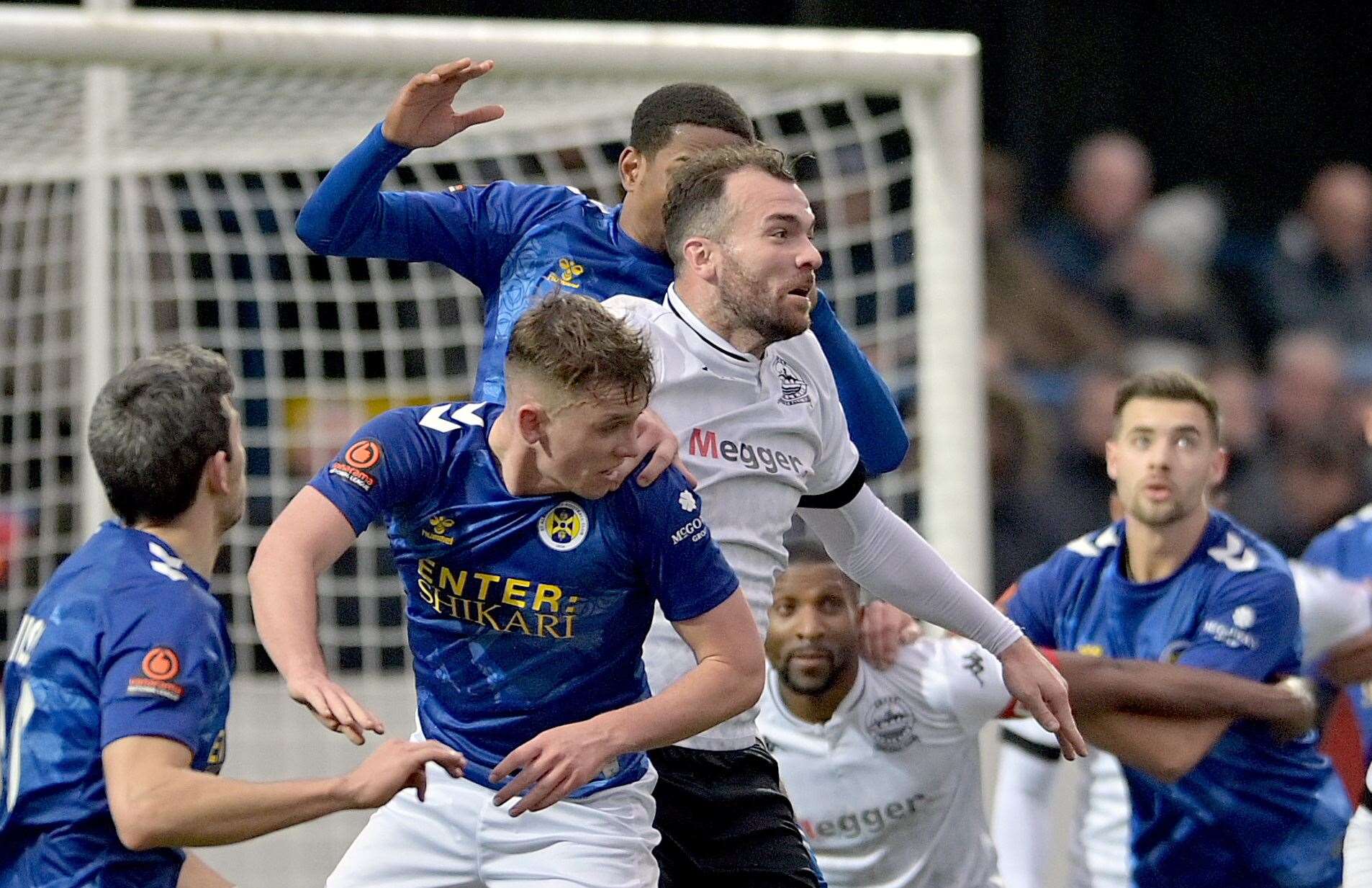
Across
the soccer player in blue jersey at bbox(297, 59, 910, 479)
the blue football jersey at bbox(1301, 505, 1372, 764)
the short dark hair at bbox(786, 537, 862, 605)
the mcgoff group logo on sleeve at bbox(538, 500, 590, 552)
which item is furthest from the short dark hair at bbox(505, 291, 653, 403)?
the blue football jersey at bbox(1301, 505, 1372, 764)

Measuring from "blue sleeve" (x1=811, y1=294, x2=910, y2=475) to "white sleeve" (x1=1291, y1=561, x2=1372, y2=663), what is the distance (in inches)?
67.9

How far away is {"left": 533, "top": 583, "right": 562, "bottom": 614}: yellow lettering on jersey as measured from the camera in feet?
9.72

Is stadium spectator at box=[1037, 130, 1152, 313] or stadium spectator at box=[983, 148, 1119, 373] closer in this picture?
stadium spectator at box=[983, 148, 1119, 373]

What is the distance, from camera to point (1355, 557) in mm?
5680

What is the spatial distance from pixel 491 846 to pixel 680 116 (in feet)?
4.67

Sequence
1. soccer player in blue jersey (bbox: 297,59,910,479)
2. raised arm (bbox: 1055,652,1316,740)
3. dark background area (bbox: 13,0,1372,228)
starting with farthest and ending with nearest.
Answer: dark background area (bbox: 13,0,1372,228) → raised arm (bbox: 1055,652,1316,740) → soccer player in blue jersey (bbox: 297,59,910,479)

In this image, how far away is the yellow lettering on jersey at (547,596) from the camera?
2963mm

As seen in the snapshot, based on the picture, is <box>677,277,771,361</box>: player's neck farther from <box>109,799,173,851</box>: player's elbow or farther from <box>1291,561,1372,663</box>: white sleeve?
<box>1291,561,1372,663</box>: white sleeve

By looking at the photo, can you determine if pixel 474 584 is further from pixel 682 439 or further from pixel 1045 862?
pixel 1045 862

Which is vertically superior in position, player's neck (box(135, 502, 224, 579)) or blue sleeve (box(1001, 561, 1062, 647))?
player's neck (box(135, 502, 224, 579))

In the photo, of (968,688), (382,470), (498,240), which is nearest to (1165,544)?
(968,688)

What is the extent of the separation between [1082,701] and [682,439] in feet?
4.03

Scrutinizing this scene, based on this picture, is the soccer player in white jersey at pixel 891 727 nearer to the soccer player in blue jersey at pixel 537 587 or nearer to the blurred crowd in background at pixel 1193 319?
the soccer player in blue jersey at pixel 537 587

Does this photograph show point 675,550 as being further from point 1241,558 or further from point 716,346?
point 1241,558
